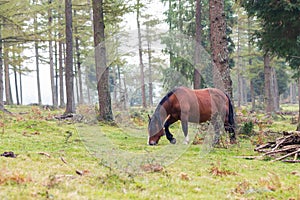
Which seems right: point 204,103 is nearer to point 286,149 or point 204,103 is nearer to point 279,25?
point 286,149

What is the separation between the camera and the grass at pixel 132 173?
476 cm

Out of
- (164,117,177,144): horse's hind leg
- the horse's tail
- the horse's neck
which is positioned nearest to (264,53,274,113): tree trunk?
the horse's tail

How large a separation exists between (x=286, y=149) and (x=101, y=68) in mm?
8573

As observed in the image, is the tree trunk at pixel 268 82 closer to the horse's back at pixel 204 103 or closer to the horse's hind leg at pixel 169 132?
the horse's back at pixel 204 103

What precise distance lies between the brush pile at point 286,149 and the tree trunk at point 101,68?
7.27 metres

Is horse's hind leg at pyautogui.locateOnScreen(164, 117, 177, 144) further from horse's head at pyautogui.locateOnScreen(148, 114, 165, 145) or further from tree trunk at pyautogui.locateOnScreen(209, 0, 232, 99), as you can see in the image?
tree trunk at pyautogui.locateOnScreen(209, 0, 232, 99)

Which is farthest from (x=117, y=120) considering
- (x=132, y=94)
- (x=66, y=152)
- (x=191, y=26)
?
(x=191, y=26)

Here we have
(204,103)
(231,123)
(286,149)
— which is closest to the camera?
(286,149)

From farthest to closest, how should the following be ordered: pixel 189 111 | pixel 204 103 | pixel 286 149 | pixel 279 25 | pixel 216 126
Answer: pixel 279 25 → pixel 204 103 → pixel 189 111 → pixel 216 126 → pixel 286 149

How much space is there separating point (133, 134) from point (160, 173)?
6839 mm

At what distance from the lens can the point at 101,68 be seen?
49.6 ft

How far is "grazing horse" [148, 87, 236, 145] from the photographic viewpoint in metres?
10.4

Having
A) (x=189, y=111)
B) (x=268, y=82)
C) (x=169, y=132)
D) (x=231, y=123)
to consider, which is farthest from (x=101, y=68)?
(x=268, y=82)

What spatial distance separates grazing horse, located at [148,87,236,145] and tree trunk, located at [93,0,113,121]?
184 inches
